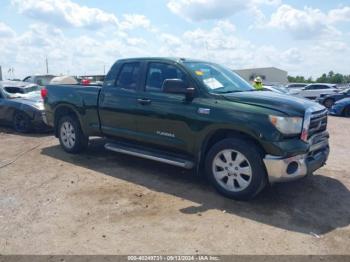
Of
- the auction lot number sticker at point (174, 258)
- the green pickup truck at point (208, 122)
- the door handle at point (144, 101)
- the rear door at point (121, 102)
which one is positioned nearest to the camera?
the auction lot number sticker at point (174, 258)

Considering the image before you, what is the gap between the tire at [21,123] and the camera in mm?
10375

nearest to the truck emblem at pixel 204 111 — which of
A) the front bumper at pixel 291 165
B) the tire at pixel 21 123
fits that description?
the front bumper at pixel 291 165

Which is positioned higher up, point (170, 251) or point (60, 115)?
point (60, 115)

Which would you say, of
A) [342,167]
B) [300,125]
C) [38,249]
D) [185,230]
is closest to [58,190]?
[38,249]

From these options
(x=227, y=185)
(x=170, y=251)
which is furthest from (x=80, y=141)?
(x=170, y=251)

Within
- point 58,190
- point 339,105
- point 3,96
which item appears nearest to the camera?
point 58,190

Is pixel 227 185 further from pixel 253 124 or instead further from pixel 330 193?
pixel 330 193

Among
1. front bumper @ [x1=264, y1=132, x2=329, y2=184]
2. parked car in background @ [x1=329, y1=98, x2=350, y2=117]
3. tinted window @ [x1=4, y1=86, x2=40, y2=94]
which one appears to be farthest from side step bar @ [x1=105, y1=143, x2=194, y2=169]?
parked car in background @ [x1=329, y1=98, x2=350, y2=117]

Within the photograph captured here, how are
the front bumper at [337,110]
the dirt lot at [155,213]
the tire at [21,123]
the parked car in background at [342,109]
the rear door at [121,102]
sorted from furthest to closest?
1. the front bumper at [337,110]
2. the parked car in background at [342,109]
3. the tire at [21,123]
4. the rear door at [121,102]
5. the dirt lot at [155,213]

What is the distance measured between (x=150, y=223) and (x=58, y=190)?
1808mm

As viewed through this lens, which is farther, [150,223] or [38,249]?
[150,223]

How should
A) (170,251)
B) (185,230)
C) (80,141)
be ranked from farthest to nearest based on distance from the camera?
(80,141), (185,230), (170,251)

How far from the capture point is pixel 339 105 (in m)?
16.7

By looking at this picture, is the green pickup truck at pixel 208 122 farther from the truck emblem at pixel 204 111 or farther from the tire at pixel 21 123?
the tire at pixel 21 123
